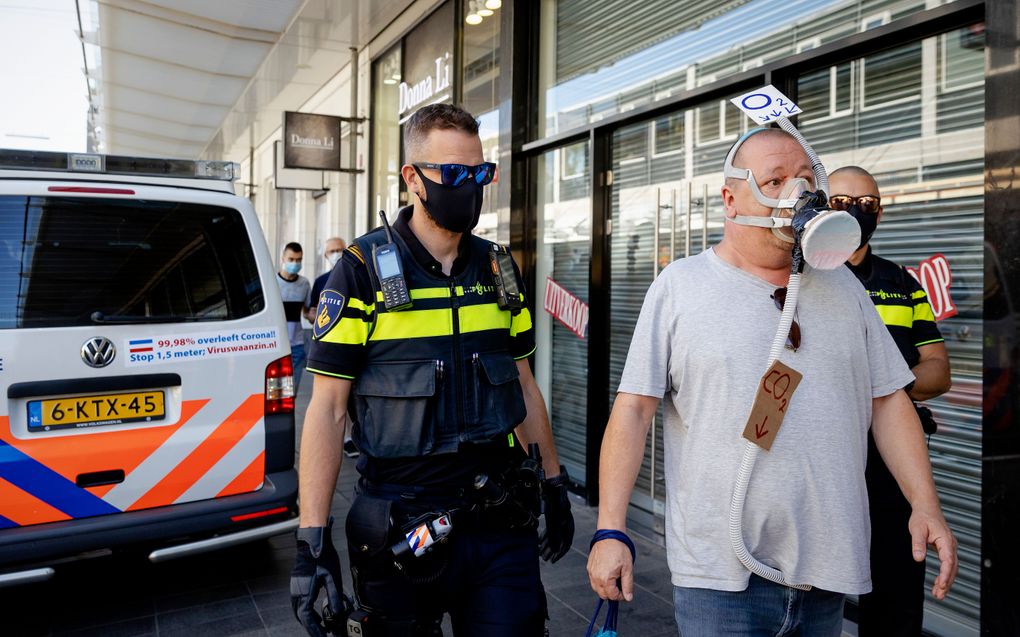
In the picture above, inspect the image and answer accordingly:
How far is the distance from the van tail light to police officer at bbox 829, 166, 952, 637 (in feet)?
8.61

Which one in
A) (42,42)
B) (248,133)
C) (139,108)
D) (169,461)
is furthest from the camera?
(248,133)

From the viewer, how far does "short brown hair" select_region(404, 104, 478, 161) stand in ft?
8.13

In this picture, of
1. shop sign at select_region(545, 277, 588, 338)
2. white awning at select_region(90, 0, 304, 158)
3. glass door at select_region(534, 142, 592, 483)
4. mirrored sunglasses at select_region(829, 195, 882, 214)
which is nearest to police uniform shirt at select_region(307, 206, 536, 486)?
mirrored sunglasses at select_region(829, 195, 882, 214)

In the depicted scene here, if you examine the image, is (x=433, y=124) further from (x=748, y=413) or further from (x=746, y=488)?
(x=746, y=488)

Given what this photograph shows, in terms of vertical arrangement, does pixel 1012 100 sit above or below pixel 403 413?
above

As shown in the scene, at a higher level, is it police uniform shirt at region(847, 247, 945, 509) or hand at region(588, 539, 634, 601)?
police uniform shirt at region(847, 247, 945, 509)

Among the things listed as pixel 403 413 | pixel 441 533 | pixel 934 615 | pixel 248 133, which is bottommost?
pixel 934 615

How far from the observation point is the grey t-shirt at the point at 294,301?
29.0 feet

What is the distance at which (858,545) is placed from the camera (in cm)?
190

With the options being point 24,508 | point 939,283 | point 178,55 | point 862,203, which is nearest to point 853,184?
point 862,203

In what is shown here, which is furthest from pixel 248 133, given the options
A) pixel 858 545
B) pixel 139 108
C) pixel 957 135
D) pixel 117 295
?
pixel 858 545

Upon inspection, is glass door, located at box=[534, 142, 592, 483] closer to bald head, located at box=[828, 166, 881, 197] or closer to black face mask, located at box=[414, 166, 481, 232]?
bald head, located at box=[828, 166, 881, 197]

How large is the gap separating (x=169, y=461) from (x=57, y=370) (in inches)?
24.6

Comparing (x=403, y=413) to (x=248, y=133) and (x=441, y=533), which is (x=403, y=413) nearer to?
(x=441, y=533)
